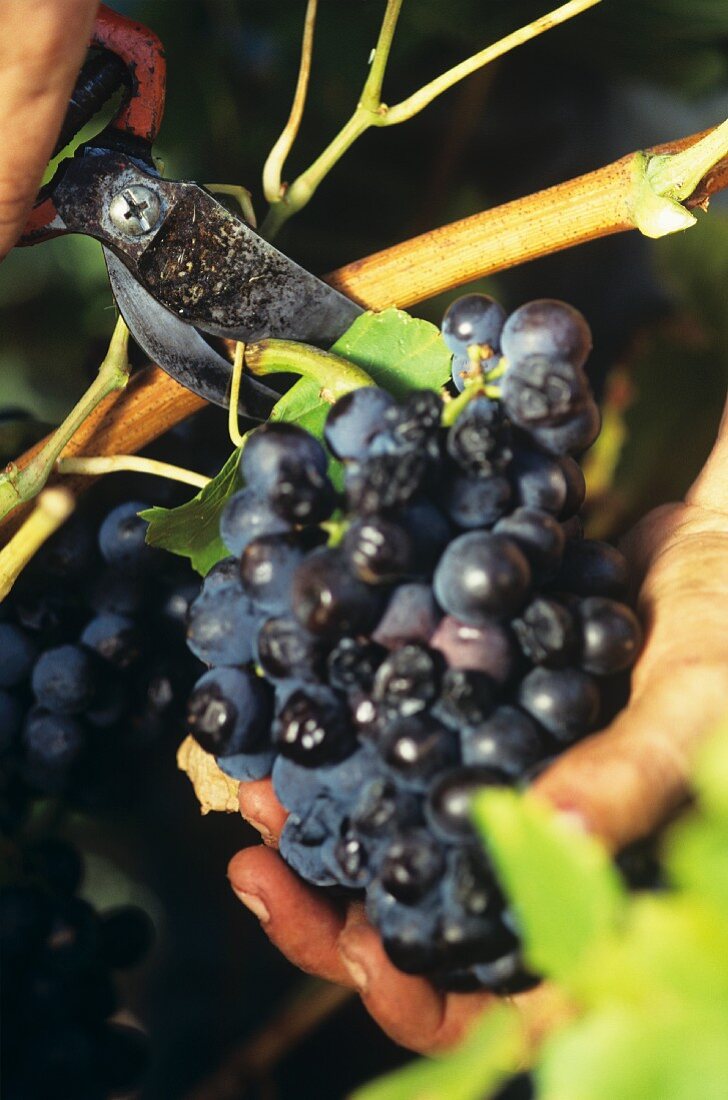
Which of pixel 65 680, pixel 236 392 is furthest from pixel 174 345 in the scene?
pixel 65 680

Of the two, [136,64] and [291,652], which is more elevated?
[136,64]

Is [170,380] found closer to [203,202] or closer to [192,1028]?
[203,202]

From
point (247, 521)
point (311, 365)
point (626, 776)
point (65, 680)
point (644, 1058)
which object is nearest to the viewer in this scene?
point (644, 1058)

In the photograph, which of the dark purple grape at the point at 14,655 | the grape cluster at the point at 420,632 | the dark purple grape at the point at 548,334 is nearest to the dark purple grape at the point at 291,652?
the grape cluster at the point at 420,632

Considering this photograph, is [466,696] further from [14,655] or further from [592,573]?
[14,655]

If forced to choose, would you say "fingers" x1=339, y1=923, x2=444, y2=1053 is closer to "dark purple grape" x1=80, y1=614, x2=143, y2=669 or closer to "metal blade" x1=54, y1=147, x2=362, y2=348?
"dark purple grape" x1=80, y1=614, x2=143, y2=669

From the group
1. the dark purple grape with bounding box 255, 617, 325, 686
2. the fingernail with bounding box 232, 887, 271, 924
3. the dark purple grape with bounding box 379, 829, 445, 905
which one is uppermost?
the dark purple grape with bounding box 255, 617, 325, 686

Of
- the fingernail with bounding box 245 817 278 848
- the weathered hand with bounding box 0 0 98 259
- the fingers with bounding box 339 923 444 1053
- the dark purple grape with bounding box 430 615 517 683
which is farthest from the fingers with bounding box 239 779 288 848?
the weathered hand with bounding box 0 0 98 259

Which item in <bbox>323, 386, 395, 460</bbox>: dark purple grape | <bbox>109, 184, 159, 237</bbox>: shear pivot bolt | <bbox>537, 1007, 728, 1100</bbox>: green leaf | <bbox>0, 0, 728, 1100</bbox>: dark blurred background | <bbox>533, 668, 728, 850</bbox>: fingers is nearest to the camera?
<bbox>537, 1007, 728, 1100</bbox>: green leaf
